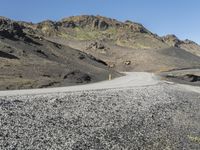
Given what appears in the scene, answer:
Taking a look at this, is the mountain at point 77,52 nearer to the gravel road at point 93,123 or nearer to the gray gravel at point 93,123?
the gray gravel at point 93,123

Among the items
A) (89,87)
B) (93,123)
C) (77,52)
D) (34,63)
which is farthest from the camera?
(77,52)

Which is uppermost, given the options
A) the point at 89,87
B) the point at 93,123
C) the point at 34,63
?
the point at 34,63

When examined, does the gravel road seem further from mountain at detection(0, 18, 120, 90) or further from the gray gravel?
mountain at detection(0, 18, 120, 90)

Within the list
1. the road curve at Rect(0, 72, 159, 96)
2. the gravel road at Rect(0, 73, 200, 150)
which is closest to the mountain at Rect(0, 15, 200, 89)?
the road curve at Rect(0, 72, 159, 96)

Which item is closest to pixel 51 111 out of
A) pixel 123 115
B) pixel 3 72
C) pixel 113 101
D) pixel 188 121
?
pixel 123 115

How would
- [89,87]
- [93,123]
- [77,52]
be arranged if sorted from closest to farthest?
[93,123] → [89,87] → [77,52]

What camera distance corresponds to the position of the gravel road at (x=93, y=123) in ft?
70.7

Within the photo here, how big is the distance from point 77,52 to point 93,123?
7263 centimetres

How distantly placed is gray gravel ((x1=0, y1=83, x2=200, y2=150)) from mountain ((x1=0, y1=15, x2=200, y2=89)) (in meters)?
12.6

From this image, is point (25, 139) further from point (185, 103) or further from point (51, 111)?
point (185, 103)

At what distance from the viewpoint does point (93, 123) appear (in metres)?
26.5

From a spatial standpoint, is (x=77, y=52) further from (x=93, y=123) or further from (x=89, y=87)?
(x=93, y=123)

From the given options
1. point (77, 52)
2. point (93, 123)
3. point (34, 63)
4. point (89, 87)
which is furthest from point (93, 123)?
point (77, 52)

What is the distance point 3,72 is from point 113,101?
2297cm
